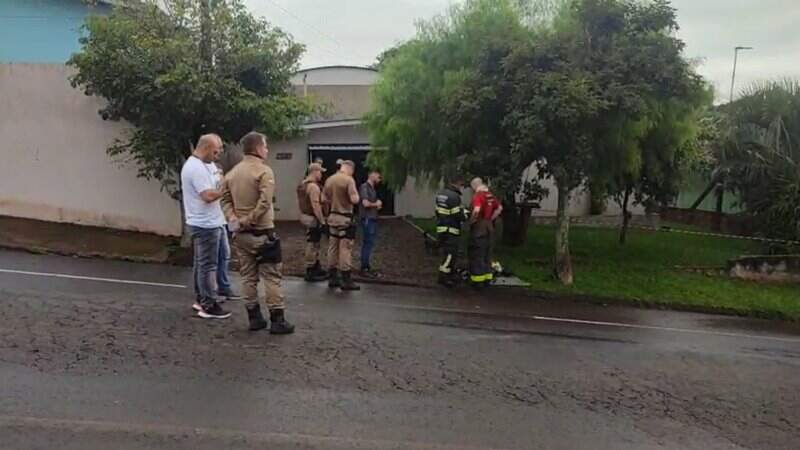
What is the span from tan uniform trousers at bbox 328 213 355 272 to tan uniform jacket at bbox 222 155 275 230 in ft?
10.9

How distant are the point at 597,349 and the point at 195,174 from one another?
449 centimetres

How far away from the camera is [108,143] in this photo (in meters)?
13.9

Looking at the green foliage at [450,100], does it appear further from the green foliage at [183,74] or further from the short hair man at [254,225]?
the short hair man at [254,225]

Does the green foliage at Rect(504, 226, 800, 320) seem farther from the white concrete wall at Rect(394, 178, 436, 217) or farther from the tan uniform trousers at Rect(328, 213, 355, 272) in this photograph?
the tan uniform trousers at Rect(328, 213, 355, 272)

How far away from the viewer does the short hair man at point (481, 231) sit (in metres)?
11.3

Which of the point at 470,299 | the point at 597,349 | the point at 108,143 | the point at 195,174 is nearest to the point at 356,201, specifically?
the point at 470,299

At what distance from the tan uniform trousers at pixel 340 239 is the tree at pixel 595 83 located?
10.0 feet

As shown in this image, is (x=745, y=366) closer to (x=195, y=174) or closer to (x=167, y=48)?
(x=195, y=174)

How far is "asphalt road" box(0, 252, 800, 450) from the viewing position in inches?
173

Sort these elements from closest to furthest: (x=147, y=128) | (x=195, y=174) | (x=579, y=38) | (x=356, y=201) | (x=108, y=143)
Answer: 1. (x=195, y=174)
2. (x=356, y=201)
3. (x=579, y=38)
4. (x=147, y=128)
5. (x=108, y=143)

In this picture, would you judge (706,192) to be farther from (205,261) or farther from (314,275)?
(205,261)

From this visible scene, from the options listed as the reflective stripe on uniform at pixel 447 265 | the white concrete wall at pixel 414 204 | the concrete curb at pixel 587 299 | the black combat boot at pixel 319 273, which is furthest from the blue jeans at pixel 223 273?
the white concrete wall at pixel 414 204

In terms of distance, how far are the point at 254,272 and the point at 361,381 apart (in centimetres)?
173

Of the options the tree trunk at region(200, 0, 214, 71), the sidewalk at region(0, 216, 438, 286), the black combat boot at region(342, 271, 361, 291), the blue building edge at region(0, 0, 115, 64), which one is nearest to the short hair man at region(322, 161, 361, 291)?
the black combat boot at region(342, 271, 361, 291)
